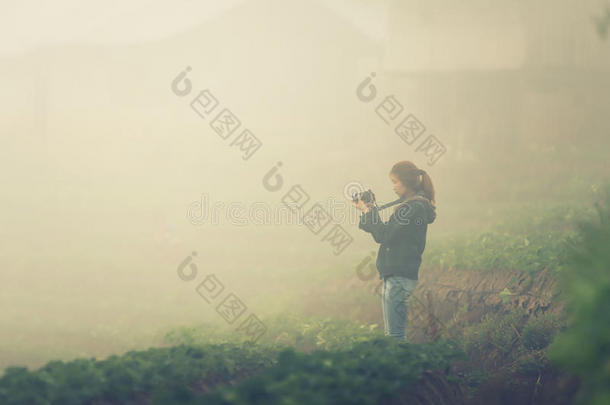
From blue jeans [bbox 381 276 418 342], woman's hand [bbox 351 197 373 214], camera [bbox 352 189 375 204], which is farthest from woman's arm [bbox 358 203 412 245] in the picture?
blue jeans [bbox 381 276 418 342]

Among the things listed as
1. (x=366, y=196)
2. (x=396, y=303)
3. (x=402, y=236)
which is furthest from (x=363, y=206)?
(x=396, y=303)

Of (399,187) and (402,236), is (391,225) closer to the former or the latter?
(402,236)

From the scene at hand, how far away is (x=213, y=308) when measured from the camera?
14.7m

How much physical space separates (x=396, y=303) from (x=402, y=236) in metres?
0.67

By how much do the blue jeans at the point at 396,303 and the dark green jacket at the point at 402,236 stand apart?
0.07 meters

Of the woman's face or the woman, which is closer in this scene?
the woman

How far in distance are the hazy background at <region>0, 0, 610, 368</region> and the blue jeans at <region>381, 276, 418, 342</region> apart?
508 cm

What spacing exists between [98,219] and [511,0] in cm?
1873

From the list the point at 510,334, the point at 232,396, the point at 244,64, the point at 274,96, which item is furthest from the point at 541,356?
the point at 244,64

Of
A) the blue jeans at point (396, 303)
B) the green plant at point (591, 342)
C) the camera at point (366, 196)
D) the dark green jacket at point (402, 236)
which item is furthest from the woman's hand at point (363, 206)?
the green plant at point (591, 342)

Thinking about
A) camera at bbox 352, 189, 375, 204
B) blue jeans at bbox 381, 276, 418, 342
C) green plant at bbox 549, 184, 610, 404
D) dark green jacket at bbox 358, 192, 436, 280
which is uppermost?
camera at bbox 352, 189, 375, 204

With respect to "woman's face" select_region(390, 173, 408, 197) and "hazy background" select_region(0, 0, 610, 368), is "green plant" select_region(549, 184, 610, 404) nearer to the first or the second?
"woman's face" select_region(390, 173, 408, 197)

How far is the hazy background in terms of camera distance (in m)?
16.0

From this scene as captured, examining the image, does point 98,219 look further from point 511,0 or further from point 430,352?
point 430,352
